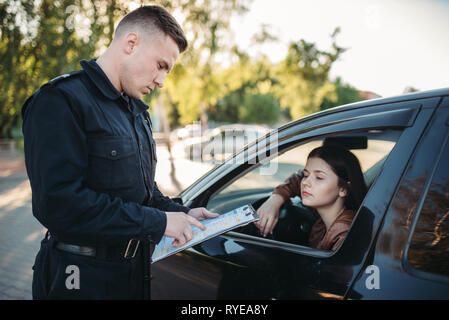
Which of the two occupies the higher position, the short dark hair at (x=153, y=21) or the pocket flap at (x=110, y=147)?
the short dark hair at (x=153, y=21)

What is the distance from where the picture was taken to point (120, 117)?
1388mm

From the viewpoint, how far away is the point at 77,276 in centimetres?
134

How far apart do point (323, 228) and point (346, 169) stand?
0.36 meters

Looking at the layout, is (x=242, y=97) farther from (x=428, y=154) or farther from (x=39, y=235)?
(x=428, y=154)

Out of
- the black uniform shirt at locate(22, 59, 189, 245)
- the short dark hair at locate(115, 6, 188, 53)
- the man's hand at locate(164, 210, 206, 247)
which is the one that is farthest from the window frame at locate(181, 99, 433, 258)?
the short dark hair at locate(115, 6, 188, 53)

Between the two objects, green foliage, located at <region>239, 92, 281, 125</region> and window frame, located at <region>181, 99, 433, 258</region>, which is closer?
window frame, located at <region>181, 99, 433, 258</region>

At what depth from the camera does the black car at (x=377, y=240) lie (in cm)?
102

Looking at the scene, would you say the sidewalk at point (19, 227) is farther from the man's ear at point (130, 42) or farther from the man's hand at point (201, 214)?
the man's ear at point (130, 42)

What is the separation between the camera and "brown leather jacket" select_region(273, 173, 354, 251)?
142 cm

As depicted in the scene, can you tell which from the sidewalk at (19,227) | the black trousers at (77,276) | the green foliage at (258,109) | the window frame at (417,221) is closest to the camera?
the window frame at (417,221)

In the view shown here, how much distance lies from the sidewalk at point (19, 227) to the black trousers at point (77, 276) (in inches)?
30.6

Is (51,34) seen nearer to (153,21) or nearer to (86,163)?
(153,21)

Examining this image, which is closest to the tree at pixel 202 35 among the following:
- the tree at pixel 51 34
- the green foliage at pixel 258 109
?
the tree at pixel 51 34

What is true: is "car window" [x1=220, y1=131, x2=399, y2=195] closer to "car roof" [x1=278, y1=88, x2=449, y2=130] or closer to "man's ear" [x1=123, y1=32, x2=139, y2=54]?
"car roof" [x1=278, y1=88, x2=449, y2=130]
